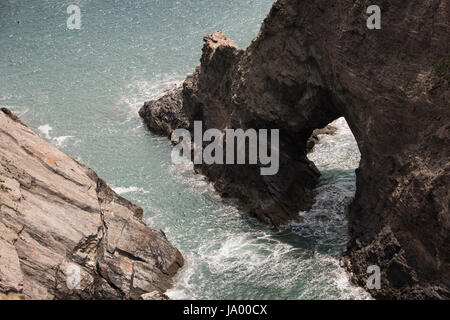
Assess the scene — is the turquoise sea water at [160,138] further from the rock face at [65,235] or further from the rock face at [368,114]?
the rock face at [65,235]

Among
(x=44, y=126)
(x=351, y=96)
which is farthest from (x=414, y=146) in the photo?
(x=44, y=126)

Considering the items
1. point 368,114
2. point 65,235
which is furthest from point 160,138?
point 368,114

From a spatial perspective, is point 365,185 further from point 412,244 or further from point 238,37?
point 238,37

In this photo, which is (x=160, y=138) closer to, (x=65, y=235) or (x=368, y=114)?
(x=65, y=235)

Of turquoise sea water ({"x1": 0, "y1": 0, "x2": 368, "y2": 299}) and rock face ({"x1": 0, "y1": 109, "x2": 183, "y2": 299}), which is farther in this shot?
turquoise sea water ({"x1": 0, "y1": 0, "x2": 368, "y2": 299})

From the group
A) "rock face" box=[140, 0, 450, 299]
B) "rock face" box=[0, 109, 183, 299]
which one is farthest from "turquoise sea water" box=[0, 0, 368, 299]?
"rock face" box=[0, 109, 183, 299]

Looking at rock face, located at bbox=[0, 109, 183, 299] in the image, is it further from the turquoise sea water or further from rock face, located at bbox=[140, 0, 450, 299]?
rock face, located at bbox=[140, 0, 450, 299]
